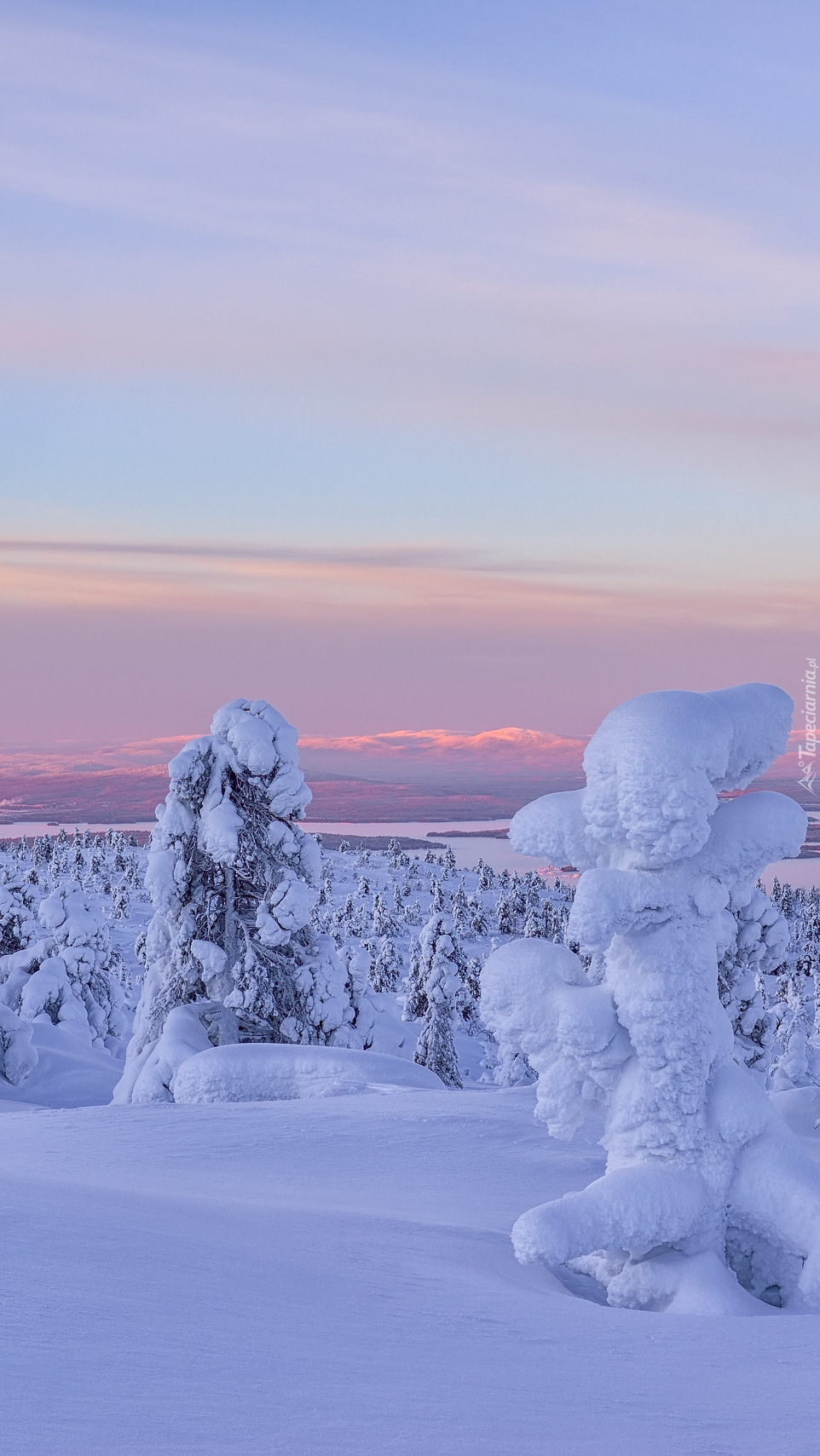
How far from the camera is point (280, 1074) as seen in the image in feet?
50.9

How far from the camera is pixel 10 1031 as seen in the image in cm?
2498

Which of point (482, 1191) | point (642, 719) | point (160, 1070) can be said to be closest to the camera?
point (642, 719)

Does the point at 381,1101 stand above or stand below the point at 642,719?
below

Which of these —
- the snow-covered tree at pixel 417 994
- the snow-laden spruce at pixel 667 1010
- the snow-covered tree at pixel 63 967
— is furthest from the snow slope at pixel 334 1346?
the snow-covered tree at pixel 417 994

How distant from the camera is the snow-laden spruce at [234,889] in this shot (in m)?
21.0

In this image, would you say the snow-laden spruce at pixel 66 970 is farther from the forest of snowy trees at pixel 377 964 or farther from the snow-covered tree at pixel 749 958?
the snow-covered tree at pixel 749 958

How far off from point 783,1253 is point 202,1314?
413cm

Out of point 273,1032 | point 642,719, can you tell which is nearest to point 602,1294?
point 642,719

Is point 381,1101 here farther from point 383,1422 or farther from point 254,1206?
point 383,1422

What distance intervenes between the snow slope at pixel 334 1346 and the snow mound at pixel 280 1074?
659 cm

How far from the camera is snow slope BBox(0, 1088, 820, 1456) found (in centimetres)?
399

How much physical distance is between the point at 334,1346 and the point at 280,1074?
10.9m

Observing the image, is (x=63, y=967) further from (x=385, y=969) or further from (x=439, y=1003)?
(x=385, y=969)

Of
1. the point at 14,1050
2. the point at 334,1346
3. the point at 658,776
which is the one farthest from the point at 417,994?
the point at 334,1346
